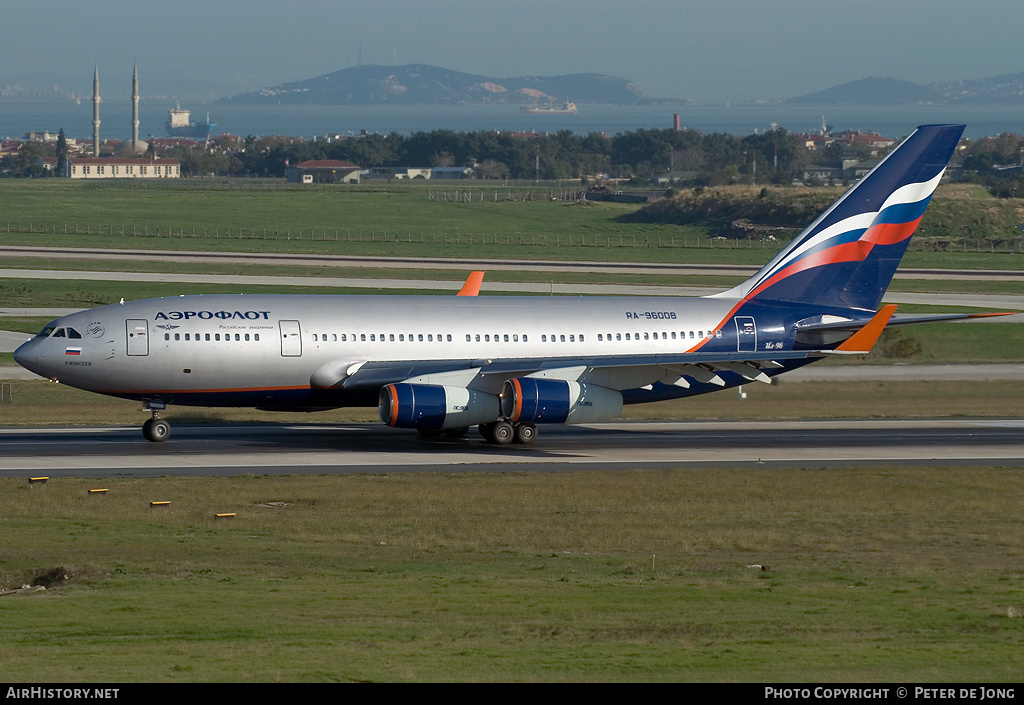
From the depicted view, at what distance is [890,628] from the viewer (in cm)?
2034

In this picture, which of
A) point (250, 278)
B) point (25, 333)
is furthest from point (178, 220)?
point (25, 333)

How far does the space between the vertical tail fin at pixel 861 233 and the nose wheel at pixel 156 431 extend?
71.3 ft

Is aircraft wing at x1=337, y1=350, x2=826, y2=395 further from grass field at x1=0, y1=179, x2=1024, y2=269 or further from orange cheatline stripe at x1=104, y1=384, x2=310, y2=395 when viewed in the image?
grass field at x1=0, y1=179, x2=1024, y2=269

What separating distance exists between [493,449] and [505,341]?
13.3 ft

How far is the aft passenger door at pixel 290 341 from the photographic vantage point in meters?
44.1

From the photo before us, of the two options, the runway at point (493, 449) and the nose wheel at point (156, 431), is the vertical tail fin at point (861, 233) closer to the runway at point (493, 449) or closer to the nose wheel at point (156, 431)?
the runway at point (493, 449)

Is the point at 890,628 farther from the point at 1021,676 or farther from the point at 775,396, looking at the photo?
the point at 775,396

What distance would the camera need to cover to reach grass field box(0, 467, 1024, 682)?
17.9 metres

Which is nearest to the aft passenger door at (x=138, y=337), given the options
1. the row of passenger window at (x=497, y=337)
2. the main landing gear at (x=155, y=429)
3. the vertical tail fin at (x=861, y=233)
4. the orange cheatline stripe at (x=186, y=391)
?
the orange cheatline stripe at (x=186, y=391)

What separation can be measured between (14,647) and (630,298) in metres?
34.8

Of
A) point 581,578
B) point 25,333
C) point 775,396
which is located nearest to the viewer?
point 581,578

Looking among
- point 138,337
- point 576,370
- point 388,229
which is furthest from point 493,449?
point 388,229

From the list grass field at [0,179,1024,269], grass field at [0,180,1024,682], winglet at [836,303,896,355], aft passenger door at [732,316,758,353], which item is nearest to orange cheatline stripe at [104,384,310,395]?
grass field at [0,180,1024,682]

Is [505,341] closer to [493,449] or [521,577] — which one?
[493,449]
